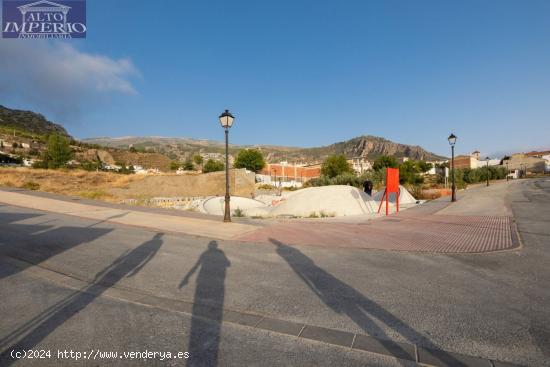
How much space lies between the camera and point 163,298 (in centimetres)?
422

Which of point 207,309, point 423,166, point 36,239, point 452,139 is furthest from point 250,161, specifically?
point 207,309

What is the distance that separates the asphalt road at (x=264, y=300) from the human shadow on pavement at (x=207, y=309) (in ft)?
0.06

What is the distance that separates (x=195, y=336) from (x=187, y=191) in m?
41.8

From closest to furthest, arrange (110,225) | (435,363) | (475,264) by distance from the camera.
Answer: (435,363) < (475,264) < (110,225)

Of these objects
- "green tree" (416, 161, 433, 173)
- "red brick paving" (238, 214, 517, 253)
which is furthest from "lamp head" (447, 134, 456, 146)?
"green tree" (416, 161, 433, 173)

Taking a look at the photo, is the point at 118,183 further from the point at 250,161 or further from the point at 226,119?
the point at 250,161

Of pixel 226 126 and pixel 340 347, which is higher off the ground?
pixel 226 126

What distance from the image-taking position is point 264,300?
13.6ft

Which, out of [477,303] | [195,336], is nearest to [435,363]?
[477,303]

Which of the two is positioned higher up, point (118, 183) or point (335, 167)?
point (335, 167)

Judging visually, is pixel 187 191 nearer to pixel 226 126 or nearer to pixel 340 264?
pixel 226 126

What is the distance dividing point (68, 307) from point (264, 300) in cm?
259

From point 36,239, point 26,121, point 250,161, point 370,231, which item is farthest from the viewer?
point 26,121

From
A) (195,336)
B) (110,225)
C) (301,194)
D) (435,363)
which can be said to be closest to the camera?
(435,363)
